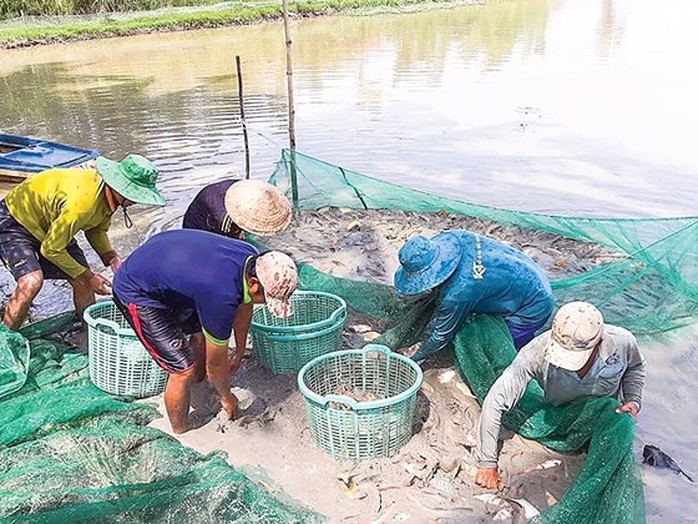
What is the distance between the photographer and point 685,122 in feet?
36.2

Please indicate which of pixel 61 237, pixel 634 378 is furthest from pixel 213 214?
pixel 634 378

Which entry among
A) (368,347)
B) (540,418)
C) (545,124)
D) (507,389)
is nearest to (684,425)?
(540,418)

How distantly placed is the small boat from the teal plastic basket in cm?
430

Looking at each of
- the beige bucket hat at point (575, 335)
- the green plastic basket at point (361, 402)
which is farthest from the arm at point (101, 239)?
the beige bucket hat at point (575, 335)

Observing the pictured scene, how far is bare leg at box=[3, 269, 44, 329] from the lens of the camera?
145 inches

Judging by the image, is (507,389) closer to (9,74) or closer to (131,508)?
(131,508)

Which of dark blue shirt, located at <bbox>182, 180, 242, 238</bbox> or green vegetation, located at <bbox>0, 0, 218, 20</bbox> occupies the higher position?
green vegetation, located at <bbox>0, 0, 218, 20</bbox>

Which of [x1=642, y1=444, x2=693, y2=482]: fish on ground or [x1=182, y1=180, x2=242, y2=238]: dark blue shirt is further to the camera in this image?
[x1=182, y1=180, x2=242, y2=238]: dark blue shirt

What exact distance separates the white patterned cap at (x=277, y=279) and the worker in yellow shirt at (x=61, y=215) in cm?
102

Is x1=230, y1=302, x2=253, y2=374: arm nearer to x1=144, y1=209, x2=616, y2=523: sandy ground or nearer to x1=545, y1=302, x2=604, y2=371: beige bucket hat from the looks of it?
x1=144, y1=209, x2=616, y2=523: sandy ground

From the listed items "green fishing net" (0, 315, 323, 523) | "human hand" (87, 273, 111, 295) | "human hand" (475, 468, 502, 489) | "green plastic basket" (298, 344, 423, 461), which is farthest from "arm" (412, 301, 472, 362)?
"human hand" (87, 273, 111, 295)

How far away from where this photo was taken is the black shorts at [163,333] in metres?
2.94

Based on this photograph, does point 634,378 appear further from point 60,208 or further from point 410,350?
point 60,208

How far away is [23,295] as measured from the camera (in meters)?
3.70
